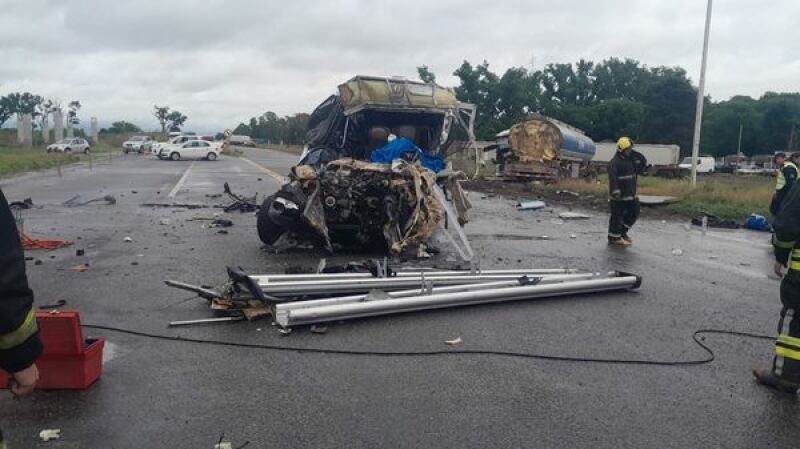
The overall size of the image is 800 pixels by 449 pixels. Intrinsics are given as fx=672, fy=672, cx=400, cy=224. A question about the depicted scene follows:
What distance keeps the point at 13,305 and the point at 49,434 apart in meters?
1.73

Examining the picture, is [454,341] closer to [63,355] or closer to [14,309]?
[63,355]

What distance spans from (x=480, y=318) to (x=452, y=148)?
4453 mm

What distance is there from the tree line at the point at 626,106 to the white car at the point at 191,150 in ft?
54.5

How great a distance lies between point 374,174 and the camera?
321 inches

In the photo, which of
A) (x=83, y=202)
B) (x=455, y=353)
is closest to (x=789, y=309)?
(x=455, y=353)

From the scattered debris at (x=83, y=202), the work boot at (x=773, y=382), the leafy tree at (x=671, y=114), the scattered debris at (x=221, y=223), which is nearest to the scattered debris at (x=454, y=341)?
the work boot at (x=773, y=382)

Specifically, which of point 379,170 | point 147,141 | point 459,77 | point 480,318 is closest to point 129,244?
point 379,170

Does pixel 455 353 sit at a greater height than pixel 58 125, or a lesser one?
lesser

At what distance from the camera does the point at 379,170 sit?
320 inches

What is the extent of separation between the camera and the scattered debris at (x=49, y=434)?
331 cm

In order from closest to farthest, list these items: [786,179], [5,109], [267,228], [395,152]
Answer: [395,152]
[267,228]
[786,179]
[5,109]

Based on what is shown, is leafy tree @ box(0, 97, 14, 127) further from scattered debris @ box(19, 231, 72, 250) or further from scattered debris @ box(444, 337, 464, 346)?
scattered debris @ box(444, 337, 464, 346)

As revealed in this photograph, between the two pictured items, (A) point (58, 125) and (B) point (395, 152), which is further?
(A) point (58, 125)

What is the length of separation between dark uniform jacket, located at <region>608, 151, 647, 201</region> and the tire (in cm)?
547
